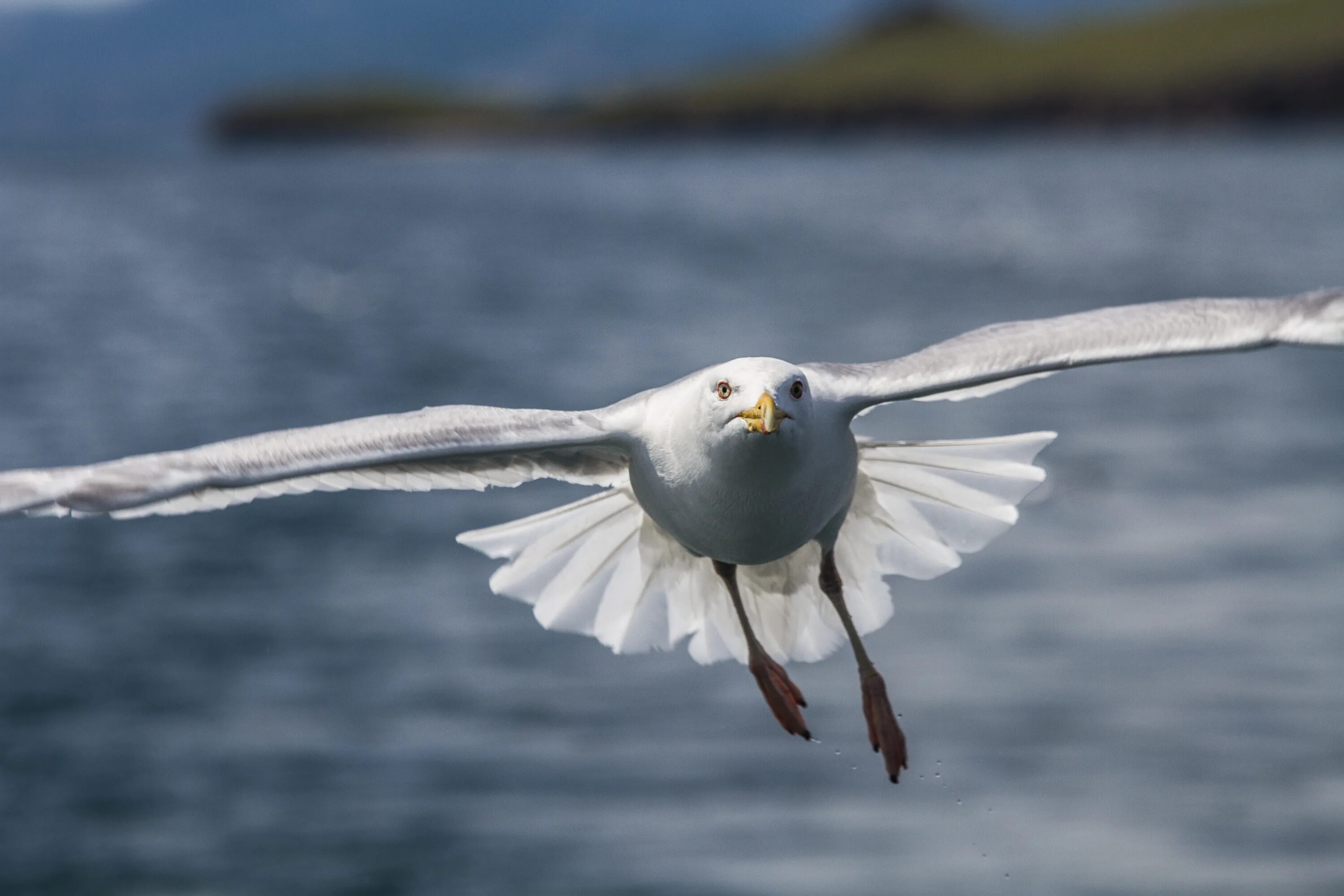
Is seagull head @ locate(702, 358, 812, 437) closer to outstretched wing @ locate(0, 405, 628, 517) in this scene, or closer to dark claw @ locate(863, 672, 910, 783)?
outstretched wing @ locate(0, 405, 628, 517)

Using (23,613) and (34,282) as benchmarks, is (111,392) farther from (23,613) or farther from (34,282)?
(34,282)

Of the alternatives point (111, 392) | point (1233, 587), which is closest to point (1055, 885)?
point (1233, 587)

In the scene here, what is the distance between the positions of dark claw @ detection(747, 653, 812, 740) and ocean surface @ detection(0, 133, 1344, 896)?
17.1 metres

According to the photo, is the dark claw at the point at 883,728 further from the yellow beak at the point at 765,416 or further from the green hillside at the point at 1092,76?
the green hillside at the point at 1092,76

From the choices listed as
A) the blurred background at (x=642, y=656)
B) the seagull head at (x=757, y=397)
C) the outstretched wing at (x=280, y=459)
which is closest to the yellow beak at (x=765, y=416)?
the seagull head at (x=757, y=397)

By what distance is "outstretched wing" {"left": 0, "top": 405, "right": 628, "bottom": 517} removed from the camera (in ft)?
26.9

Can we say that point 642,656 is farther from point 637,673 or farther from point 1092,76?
point 1092,76

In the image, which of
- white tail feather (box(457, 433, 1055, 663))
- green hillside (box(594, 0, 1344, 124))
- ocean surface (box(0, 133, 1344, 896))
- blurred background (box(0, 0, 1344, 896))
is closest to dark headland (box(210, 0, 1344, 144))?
green hillside (box(594, 0, 1344, 124))

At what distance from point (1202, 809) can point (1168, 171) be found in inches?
4193

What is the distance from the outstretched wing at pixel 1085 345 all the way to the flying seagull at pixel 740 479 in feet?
0.04

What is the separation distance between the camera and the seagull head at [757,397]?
25.8ft

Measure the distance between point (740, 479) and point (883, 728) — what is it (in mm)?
1974

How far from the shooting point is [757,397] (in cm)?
789

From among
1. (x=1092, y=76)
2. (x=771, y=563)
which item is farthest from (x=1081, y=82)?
(x=771, y=563)
